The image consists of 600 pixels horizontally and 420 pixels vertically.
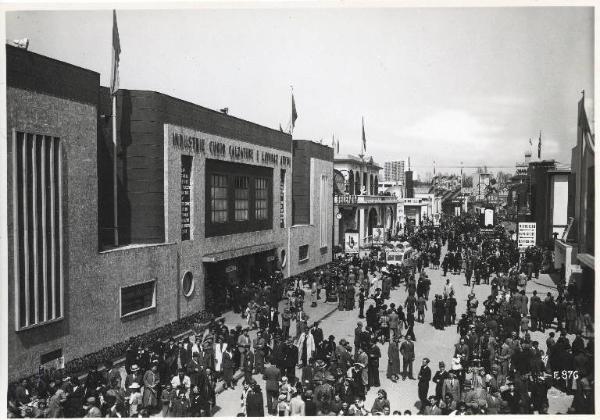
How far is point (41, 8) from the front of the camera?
46.1ft

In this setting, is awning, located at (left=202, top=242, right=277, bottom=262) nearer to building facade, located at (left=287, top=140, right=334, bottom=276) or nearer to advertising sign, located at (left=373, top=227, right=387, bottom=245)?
building facade, located at (left=287, top=140, right=334, bottom=276)

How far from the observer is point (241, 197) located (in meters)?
28.8

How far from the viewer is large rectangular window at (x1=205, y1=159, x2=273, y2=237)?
1018 inches

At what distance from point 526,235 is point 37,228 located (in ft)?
94.1

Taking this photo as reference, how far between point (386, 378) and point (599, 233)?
7.15 meters

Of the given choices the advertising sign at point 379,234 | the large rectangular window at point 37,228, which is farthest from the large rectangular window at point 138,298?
the advertising sign at point 379,234

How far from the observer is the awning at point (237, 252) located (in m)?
24.9

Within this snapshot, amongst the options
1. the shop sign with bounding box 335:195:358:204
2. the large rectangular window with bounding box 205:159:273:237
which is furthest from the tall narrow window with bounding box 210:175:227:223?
the shop sign with bounding box 335:195:358:204

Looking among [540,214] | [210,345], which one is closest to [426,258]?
[540,214]

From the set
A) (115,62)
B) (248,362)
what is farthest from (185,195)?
(248,362)

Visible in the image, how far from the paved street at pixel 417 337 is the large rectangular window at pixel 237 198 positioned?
4556 mm

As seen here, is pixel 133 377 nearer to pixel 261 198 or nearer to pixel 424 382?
pixel 424 382

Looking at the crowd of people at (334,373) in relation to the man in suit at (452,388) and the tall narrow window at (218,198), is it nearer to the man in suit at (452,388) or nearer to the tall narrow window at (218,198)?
the man in suit at (452,388)

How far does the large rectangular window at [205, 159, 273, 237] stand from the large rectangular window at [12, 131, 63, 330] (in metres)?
9.10
